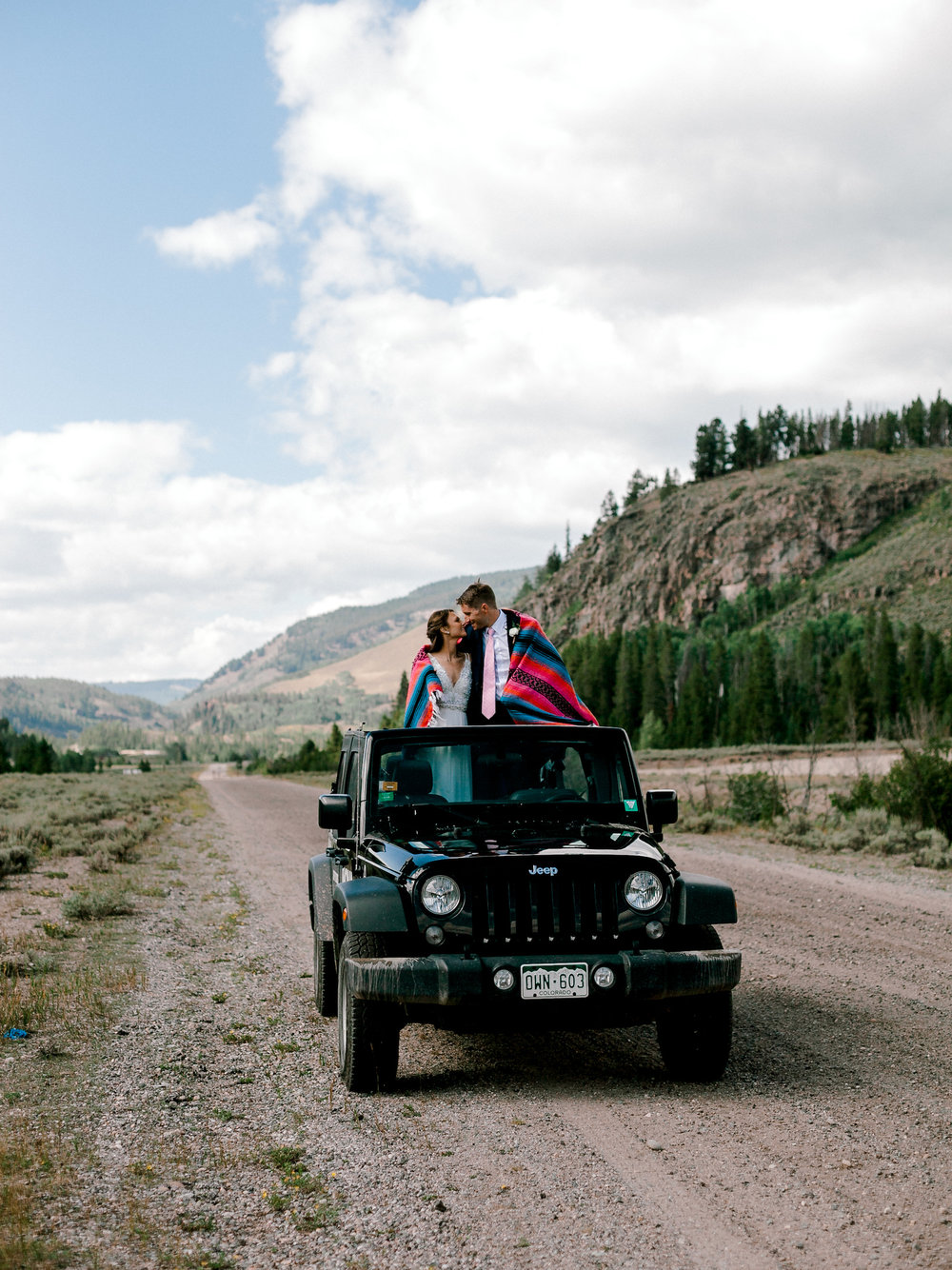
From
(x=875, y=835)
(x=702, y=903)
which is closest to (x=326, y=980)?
(x=702, y=903)

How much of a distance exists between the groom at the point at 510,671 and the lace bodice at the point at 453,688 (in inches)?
3.2

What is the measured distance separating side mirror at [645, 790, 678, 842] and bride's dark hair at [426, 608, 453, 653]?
6.09ft

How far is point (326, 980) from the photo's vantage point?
25.5ft

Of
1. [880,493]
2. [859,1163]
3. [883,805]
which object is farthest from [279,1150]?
[880,493]

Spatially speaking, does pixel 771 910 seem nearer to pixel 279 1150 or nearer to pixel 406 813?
pixel 406 813

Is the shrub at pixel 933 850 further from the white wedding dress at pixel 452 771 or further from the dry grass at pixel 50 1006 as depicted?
the white wedding dress at pixel 452 771

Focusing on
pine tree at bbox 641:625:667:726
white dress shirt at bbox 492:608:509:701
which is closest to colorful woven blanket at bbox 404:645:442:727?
white dress shirt at bbox 492:608:509:701

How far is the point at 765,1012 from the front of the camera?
24.9ft

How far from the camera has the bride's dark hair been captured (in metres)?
7.52

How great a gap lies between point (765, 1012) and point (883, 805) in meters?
15.4

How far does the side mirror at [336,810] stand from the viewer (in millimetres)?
6820

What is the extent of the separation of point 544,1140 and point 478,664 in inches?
139

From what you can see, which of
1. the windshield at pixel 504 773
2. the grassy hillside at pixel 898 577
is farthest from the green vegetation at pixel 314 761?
the windshield at pixel 504 773

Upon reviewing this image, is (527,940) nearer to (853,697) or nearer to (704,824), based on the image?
(704,824)
